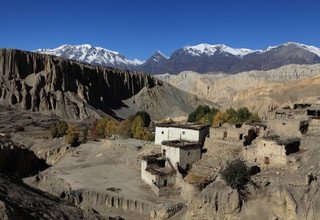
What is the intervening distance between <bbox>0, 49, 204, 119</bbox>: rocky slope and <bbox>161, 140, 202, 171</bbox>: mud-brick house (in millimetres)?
60227

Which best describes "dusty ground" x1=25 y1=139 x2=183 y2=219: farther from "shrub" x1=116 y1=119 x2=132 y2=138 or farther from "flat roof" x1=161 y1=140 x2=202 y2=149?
"shrub" x1=116 y1=119 x2=132 y2=138

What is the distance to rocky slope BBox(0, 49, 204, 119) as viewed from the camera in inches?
3839

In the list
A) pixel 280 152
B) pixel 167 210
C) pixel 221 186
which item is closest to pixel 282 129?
pixel 280 152

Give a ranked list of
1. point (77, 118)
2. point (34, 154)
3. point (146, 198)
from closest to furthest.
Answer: point (146, 198) < point (34, 154) < point (77, 118)

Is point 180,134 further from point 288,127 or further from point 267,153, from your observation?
point 267,153

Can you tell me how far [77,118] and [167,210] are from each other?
6564cm

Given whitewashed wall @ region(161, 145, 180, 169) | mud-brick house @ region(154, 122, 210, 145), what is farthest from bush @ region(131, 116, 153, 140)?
whitewashed wall @ region(161, 145, 180, 169)

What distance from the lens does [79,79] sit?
367 ft

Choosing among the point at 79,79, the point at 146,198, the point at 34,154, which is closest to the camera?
the point at 146,198

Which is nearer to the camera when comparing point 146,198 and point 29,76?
point 146,198

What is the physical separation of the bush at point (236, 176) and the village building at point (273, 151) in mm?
2320

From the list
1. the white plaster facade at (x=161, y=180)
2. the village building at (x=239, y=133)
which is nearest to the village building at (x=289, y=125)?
the village building at (x=239, y=133)

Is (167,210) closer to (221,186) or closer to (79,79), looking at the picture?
(221,186)

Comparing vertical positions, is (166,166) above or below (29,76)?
below
